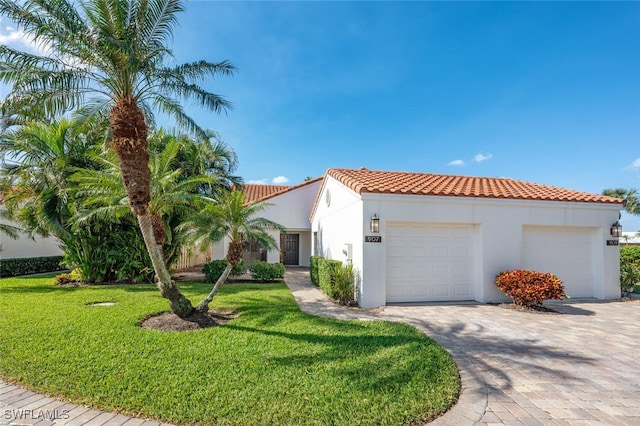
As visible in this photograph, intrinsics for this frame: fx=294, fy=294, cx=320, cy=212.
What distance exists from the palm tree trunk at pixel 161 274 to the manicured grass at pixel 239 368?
96 cm

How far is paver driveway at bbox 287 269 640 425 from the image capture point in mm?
4055

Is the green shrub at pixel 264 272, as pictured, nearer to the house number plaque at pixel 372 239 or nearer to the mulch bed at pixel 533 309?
the house number plaque at pixel 372 239

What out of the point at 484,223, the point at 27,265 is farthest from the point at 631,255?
the point at 27,265

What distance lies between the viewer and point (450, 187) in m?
12.1

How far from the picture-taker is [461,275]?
1121 cm

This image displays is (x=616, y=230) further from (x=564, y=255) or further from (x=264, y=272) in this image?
(x=264, y=272)

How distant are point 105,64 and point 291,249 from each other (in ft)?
65.9

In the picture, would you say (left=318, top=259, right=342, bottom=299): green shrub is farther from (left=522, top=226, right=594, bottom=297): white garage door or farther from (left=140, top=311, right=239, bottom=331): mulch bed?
(left=522, top=226, right=594, bottom=297): white garage door

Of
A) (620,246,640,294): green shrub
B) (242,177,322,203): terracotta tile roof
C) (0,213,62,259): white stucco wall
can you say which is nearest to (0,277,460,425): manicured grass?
(620,246,640,294): green shrub

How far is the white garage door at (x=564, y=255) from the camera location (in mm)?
11695

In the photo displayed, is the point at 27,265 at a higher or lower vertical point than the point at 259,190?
lower

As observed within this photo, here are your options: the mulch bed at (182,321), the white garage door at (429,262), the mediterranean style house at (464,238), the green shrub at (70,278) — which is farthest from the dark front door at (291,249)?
the mulch bed at (182,321)

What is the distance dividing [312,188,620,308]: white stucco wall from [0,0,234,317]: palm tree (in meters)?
6.16

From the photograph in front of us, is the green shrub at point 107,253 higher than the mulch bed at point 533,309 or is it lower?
higher
